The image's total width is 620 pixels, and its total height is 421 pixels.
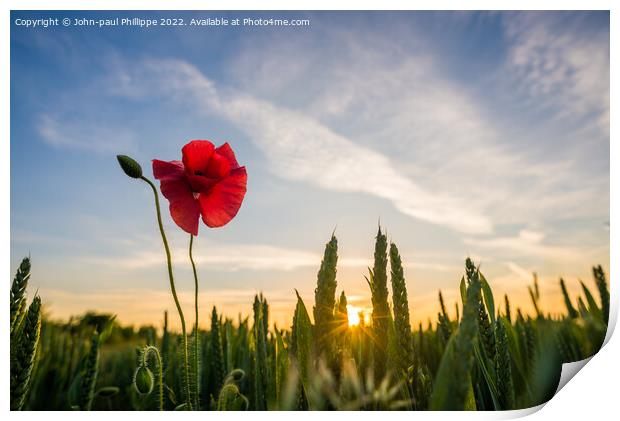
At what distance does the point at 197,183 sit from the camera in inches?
33.7

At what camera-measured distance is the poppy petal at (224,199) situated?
2.90 ft

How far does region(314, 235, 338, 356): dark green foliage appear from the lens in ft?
1.99

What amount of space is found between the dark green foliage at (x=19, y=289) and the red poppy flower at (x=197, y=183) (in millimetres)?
255

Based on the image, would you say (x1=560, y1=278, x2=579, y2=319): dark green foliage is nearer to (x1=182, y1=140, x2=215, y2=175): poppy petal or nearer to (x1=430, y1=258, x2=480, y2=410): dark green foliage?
(x1=430, y1=258, x2=480, y2=410): dark green foliage

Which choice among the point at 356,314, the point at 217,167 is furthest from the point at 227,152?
the point at 356,314

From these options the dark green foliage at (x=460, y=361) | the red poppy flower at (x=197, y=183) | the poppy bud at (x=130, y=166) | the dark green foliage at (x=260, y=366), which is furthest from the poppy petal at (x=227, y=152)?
the dark green foliage at (x=460, y=361)

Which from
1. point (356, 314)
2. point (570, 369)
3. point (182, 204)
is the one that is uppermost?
point (182, 204)

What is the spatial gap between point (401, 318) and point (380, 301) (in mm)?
37

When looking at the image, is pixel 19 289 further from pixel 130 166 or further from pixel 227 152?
pixel 227 152

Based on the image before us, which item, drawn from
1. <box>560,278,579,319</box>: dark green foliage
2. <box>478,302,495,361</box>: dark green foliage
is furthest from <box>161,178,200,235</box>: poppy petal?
<box>560,278,579,319</box>: dark green foliage

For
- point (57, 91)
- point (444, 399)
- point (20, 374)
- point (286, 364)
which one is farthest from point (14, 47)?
point (444, 399)
